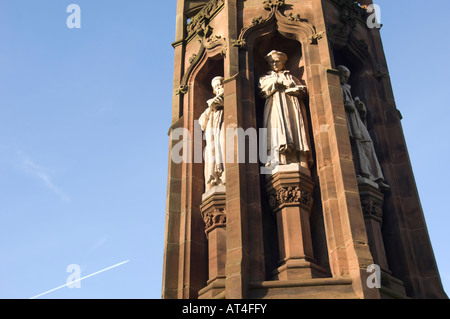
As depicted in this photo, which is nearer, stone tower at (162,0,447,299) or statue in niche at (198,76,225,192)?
stone tower at (162,0,447,299)

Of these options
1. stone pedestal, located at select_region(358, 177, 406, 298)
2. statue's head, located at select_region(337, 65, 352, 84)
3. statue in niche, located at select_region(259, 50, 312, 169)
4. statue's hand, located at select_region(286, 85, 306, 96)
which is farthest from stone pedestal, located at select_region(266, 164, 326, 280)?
statue's head, located at select_region(337, 65, 352, 84)

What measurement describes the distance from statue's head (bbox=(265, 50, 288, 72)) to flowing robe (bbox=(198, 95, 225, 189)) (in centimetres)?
157

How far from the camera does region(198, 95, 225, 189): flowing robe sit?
1490cm

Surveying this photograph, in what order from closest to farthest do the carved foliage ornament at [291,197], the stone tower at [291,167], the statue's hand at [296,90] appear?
the stone tower at [291,167], the carved foliage ornament at [291,197], the statue's hand at [296,90]

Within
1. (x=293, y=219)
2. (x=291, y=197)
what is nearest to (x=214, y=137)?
(x=291, y=197)

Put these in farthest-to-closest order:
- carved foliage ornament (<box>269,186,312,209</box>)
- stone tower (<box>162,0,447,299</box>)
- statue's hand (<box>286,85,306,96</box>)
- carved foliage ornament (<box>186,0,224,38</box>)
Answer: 1. carved foliage ornament (<box>186,0,224,38</box>)
2. statue's hand (<box>286,85,306,96</box>)
3. carved foliage ornament (<box>269,186,312,209</box>)
4. stone tower (<box>162,0,447,299</box>)

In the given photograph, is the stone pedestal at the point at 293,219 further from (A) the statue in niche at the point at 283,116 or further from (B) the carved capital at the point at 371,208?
(B) the carved capital at the point at 371,208

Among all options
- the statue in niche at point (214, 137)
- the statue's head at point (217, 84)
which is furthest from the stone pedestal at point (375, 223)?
the statue's head at point (217, 84)

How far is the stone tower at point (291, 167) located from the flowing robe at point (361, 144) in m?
0.03

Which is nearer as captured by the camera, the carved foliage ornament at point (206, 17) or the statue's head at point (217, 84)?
the statue's head at point (217, 84)

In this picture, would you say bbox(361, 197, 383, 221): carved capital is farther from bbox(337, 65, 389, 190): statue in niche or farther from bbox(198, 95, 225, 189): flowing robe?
bbox(198, 95, 225, 189): flowing robe

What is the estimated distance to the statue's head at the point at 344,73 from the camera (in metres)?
16.3
